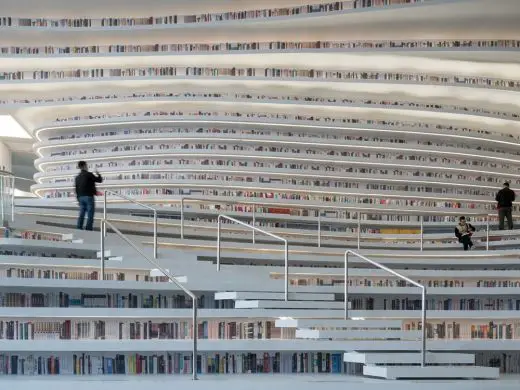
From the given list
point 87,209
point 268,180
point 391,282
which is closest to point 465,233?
point 391,282

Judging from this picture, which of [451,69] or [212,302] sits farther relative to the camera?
[451,69]

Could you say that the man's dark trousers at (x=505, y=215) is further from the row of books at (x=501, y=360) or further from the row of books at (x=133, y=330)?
the row of books at (x=133, y=330)

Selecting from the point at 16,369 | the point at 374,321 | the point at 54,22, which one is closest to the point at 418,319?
the point at 374,321

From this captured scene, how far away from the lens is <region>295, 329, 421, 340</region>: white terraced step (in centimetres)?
927

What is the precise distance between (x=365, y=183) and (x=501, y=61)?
8.29 feet

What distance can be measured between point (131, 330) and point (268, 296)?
130 centimetres

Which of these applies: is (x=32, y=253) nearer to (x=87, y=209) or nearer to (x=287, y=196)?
(x=87, y=209)

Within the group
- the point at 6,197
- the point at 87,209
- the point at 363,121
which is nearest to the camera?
the point at 6,197

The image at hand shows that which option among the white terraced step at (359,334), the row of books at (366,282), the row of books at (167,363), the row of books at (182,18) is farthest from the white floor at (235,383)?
the row of books at (182,18)

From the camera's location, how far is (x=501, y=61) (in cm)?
1565

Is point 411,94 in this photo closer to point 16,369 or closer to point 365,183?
point 365,183

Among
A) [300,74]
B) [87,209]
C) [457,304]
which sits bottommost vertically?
[457,304]

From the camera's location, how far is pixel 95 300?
991cm

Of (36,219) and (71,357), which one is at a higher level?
(36,219)
